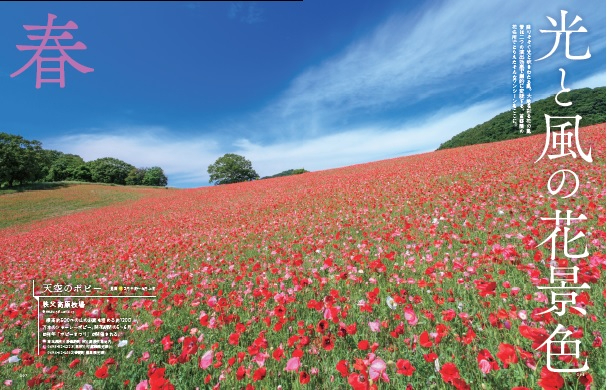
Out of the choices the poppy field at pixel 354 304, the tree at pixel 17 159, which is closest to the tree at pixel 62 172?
the tree at pixel 17 159

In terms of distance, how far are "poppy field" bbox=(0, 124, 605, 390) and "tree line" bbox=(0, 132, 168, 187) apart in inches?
1831

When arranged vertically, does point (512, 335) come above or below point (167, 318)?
above

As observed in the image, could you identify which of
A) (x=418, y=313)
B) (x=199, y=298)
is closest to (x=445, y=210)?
(x=418, y=313)

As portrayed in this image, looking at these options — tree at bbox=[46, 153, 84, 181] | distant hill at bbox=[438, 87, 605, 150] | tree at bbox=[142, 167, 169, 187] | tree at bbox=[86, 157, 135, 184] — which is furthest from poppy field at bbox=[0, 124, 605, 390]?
tree at bbox=[142, 167, 169, 187]

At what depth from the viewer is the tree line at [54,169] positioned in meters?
40.4

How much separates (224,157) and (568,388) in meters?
72.3

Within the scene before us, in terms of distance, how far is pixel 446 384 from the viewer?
201 cm

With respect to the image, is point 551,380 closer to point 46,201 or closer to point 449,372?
point 449,372

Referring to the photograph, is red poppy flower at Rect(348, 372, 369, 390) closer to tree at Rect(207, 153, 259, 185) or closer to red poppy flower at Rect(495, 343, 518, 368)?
red poppy flower at Rect(495, 343, 518, 368)

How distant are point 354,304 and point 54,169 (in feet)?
282

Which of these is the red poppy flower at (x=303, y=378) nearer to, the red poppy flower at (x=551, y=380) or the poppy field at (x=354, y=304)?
the poppy field at (x=354, y=304)

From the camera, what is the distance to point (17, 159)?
40.6m

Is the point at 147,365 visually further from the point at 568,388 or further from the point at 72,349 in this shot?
the point at 568,388

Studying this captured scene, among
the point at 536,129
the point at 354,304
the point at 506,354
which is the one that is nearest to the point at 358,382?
the point at 506,354
